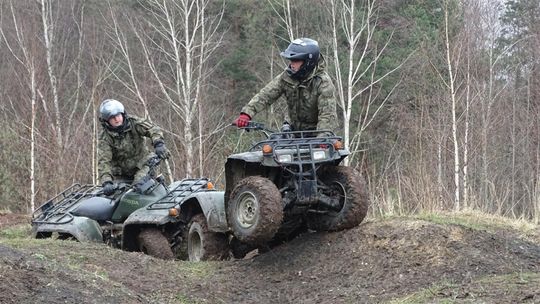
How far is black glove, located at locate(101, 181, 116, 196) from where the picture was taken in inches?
410

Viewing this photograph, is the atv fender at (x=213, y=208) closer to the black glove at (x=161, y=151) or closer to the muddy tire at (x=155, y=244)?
the muddy tire at (x=155, y=244)

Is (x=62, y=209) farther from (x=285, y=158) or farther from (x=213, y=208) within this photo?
(x=285, y=158)

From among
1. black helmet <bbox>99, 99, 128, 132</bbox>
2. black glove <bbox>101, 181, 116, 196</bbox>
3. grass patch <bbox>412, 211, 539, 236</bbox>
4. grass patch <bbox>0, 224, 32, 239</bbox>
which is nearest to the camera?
grass patch <bbox>412, 211, 539, 236</bbox>

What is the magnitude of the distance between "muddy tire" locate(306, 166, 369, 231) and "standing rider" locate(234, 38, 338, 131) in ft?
1.93

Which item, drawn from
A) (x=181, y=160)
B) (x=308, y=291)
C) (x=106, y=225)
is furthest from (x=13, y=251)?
(x=181, y=160)

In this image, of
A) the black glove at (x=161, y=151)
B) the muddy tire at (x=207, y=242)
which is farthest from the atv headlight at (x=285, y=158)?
the black glove at (x=161, y=151)

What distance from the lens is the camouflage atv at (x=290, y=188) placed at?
7867 mm

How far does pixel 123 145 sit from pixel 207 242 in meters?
2.51

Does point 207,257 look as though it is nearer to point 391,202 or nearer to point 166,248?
point 166,248

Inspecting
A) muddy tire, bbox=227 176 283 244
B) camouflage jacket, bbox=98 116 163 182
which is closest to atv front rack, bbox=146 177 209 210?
camouflage jacket, bbox=98 116 163 182

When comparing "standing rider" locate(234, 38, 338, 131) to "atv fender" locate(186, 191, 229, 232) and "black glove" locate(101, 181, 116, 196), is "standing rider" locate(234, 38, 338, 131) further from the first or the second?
"black glove" locate(101, 181, 116, 196)

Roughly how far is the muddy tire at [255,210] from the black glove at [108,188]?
2.63 meters

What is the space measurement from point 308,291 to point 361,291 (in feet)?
1.87

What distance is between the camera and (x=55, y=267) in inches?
243
